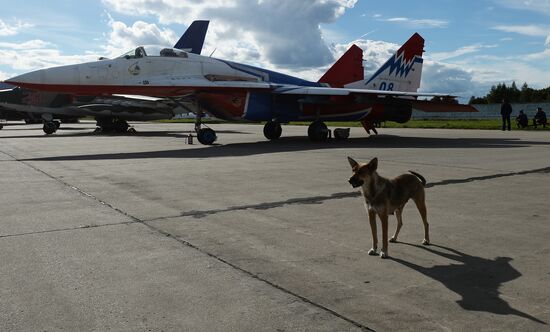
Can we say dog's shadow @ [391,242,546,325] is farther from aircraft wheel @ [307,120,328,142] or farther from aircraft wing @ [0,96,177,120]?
aircraft wing @ [0,96,177,120]

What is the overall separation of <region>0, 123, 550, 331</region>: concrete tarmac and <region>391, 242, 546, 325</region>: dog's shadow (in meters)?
0.02

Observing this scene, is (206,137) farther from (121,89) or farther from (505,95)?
(505,95)

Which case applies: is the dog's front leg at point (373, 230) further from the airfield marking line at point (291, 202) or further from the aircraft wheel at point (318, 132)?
the aircraft wheel at point (318, 132)

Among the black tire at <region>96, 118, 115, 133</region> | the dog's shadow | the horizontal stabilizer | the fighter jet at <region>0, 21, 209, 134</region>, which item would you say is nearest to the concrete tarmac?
the dog's shadow

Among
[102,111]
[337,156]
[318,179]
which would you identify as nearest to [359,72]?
[337,156]

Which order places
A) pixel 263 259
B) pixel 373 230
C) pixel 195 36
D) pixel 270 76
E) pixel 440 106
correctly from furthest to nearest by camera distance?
pixel 195 36 < pixel 440 106 < pixel 270 76 < pixel 373 230 < pixel 263 259

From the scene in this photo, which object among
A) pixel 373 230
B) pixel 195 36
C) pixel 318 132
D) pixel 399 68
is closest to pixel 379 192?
pixel 373 230

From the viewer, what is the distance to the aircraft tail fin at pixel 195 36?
33.6 meters

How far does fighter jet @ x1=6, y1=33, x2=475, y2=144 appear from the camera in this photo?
16.1 meters

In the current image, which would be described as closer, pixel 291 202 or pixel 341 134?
pixel 291 202

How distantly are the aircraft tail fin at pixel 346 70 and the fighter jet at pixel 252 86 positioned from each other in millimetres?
50

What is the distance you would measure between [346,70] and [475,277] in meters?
21.3

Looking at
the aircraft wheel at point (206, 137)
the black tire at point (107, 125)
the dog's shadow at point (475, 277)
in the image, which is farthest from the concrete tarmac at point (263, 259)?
the black tire at point (107, 125)

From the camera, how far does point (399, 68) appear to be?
2334 cm
